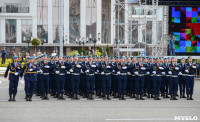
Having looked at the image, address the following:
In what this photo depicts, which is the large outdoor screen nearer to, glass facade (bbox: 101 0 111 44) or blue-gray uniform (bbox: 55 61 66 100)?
blue-gray uniform (bbox: 55 61 66 100)

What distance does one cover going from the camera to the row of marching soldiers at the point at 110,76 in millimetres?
15008

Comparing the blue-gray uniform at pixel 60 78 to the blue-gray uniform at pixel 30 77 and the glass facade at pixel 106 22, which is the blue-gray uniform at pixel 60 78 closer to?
the blue-gray uniform at pixel 30 77

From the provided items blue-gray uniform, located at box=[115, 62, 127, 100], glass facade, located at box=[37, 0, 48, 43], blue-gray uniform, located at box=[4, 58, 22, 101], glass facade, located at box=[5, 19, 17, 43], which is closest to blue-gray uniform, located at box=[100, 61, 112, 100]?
blue-gray uniform, located at box=[115, 62, 127, 100]

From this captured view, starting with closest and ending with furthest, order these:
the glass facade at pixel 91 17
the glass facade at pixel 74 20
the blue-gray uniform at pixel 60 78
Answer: the blue-gray uniform at pixel 60 78, the glass facade at pixel 74 20, the glass facade at pixel 91 17

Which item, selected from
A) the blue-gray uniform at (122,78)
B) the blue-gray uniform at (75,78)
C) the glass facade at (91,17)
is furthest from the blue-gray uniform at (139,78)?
the glass facade at (91,17)

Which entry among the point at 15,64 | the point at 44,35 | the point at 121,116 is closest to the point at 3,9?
the point at 44,35

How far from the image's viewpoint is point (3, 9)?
5978 centimetres

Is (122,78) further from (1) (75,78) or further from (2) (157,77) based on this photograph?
(1) (75,78)

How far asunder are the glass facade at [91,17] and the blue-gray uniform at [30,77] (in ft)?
140

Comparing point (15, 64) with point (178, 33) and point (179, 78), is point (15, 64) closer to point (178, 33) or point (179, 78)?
point (179, 78)

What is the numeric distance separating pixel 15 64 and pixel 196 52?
1525cm

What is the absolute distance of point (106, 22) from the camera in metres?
57.2

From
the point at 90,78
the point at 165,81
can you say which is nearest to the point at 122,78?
the point at 90,78

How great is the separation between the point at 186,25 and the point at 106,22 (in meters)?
33.1
